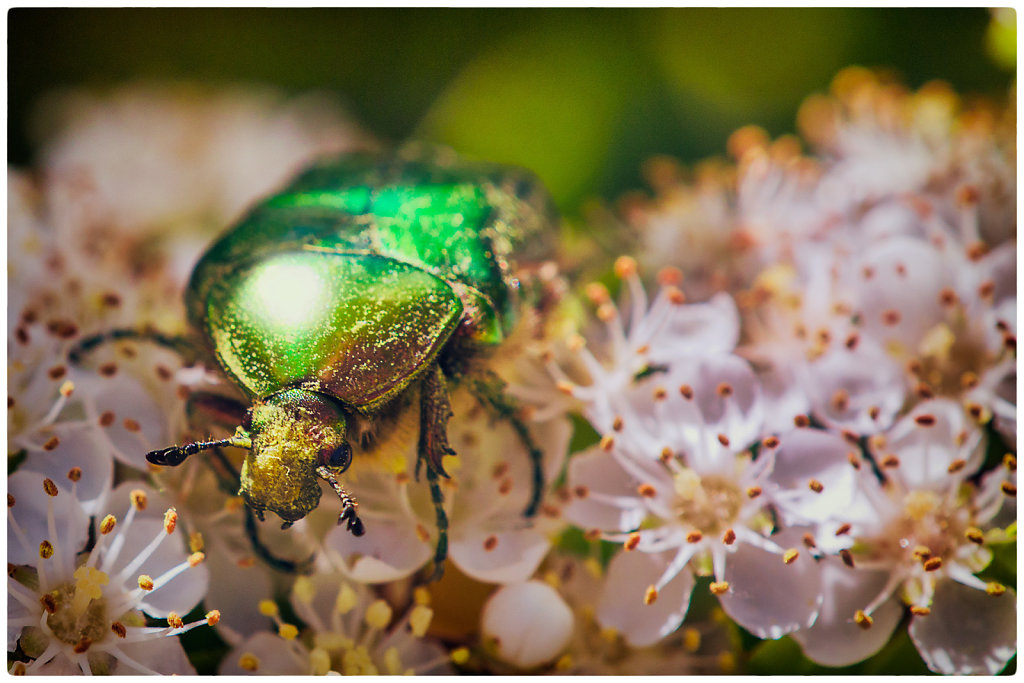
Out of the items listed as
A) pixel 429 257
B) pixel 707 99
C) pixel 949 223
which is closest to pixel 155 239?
pixel 429 257

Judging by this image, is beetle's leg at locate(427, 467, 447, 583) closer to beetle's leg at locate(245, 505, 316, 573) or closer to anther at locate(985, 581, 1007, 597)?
beetle's leg at locate(245, 505, 316, 573)

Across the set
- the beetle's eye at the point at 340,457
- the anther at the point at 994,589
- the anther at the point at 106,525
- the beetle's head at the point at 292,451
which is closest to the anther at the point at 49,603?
the anther at the point at 106,525

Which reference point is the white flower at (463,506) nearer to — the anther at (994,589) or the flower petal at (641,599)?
the flower petal at (641,599)

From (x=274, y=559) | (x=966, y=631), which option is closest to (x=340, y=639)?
(x=274, y=559)

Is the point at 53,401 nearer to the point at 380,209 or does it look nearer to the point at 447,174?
the point at 380,209

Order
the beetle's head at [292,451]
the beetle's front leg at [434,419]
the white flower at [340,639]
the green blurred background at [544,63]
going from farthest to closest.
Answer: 1. the green blurred background at [544,63]
2. the white flower at [340,639]
3. the beetle's front leg at [434,419]
4. the beetle's head at [292,451]

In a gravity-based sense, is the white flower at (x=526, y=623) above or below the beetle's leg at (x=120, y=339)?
below
